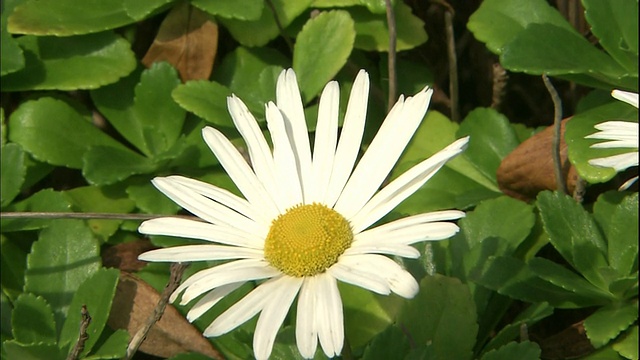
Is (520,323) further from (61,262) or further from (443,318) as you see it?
(61,262)

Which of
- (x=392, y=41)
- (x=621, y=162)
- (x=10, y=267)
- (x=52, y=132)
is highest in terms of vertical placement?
(x=621, y=162)

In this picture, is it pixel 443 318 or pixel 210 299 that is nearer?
pixel 210 299

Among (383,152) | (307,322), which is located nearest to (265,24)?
(383,152)

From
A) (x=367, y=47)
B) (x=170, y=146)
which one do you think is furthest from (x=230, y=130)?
(x=367, y=47)

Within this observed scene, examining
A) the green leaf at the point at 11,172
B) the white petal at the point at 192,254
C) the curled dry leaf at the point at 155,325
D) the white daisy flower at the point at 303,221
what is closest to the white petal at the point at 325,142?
the white daisy flower at the point at 303,221

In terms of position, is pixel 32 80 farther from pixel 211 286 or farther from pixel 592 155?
pixel 592 155

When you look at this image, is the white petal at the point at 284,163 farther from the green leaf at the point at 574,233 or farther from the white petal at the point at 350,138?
the green leaf at the point at 574,233
